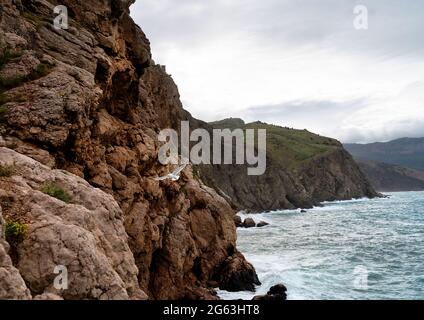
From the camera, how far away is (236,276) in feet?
115

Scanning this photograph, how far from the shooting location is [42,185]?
1227 cm

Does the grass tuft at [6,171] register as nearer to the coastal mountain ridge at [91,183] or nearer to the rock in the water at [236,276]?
the coastal mountain ridge at [91,183]

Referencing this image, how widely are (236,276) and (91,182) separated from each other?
18613 millimetres

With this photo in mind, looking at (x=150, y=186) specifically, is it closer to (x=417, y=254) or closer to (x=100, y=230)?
(x=100, y=230)

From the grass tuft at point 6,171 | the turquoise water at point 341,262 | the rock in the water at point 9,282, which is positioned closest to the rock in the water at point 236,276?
the turquoise water at point 341,262

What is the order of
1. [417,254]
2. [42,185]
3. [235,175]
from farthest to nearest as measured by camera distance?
[235,175], [417,254], [42,185]

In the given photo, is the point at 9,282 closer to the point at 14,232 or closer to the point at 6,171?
the point at 14,232

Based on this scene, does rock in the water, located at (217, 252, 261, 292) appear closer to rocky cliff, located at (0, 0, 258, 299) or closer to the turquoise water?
rocky cliff, located at (0, 0, 258, 299)

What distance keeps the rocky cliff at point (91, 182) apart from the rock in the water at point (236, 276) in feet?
0.34

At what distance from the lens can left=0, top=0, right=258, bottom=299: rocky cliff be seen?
9.77 metres

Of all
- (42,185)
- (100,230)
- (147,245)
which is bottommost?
(147,245)

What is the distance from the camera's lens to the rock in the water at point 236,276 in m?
34.4
